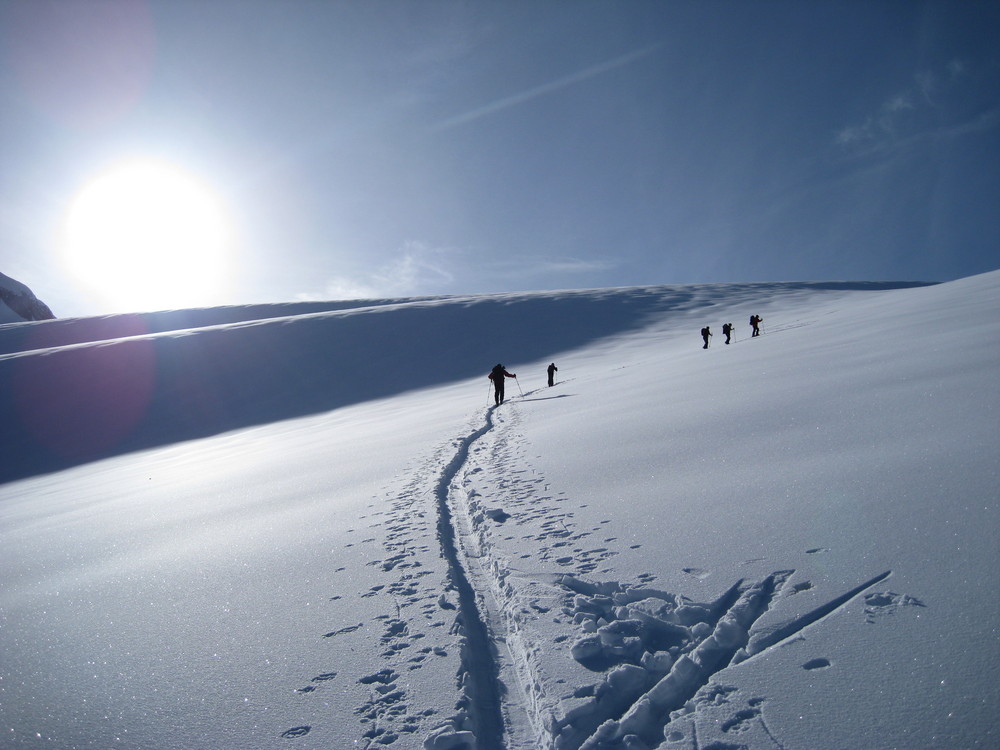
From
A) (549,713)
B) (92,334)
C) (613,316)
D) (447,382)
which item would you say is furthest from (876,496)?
(92,334)

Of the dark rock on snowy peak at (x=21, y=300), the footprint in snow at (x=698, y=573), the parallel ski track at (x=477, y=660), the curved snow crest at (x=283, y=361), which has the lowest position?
the parallel ski track at (x=477, y=660)

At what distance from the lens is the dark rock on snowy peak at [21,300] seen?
377ft

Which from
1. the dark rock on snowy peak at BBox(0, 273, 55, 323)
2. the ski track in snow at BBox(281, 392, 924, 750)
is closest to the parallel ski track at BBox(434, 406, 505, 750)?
the ski track in snow at BBox(281, 392, 924, 750)

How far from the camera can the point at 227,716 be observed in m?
3.00

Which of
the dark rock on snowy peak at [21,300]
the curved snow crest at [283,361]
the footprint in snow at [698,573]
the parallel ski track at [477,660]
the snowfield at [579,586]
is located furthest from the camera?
the dark rock on snowy peak at [21,300]

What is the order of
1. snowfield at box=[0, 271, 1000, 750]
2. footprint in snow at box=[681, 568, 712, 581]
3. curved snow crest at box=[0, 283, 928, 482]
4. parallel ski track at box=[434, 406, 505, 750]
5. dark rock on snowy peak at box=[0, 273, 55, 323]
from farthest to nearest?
dark rock on snowy peak at box=[0, 273, 55, 323], curved snow crest at box=[0, 283, 928, 482], footprint in snow at box=[681, 568, 712, 581], parallel ski track at box=[434, 406, 505, 750], snowfield at box=[0, 271, 1000, 750]

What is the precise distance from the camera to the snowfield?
2662 mm

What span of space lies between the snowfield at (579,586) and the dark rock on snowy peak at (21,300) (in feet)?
463

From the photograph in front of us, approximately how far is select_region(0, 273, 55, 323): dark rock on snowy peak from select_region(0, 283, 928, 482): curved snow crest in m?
91.4

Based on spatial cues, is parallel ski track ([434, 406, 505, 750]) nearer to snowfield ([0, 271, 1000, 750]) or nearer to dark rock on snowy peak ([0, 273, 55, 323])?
snowfield ([0, 271, 1000, 750])

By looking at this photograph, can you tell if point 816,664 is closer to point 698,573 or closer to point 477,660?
point 698,573

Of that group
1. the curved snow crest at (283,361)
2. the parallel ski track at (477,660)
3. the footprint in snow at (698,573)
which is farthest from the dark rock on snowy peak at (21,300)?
the footprint in snow at (698,573)

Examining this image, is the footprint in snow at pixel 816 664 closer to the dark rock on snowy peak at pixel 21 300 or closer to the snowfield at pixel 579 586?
the snowfield at pixel 579 586

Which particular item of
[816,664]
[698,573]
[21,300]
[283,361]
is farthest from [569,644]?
[21,300]
